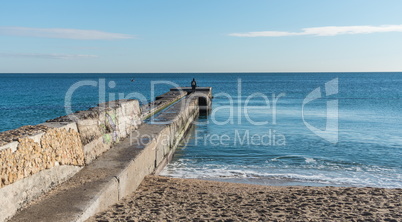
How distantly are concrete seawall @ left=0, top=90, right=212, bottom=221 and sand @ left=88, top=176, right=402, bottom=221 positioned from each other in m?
0.25

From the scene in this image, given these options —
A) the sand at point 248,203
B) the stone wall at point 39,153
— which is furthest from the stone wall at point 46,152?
the sand at point 248,203

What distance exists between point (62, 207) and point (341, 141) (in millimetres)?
11165

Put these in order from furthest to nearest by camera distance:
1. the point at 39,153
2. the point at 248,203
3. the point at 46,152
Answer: the point at 248,203 < the point at 46,152 < the point at 39,153

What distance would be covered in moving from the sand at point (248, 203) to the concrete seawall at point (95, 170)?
25cm

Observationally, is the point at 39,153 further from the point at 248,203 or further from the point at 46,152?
the point at 248,203

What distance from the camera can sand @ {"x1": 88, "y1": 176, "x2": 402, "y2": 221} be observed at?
4535 mm

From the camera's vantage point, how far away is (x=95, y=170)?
5.25m

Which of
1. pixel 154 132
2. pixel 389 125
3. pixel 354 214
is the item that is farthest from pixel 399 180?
pixel 389 125

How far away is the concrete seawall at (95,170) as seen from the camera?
368cm

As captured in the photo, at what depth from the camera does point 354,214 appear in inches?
190

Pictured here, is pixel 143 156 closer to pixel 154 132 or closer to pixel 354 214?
pixel 154 132

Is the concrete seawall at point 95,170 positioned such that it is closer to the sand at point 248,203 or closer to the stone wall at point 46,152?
the stone wall at point 46,152

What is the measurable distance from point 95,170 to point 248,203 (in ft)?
7.39

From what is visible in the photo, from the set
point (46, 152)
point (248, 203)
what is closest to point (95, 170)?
point (46, 152)
